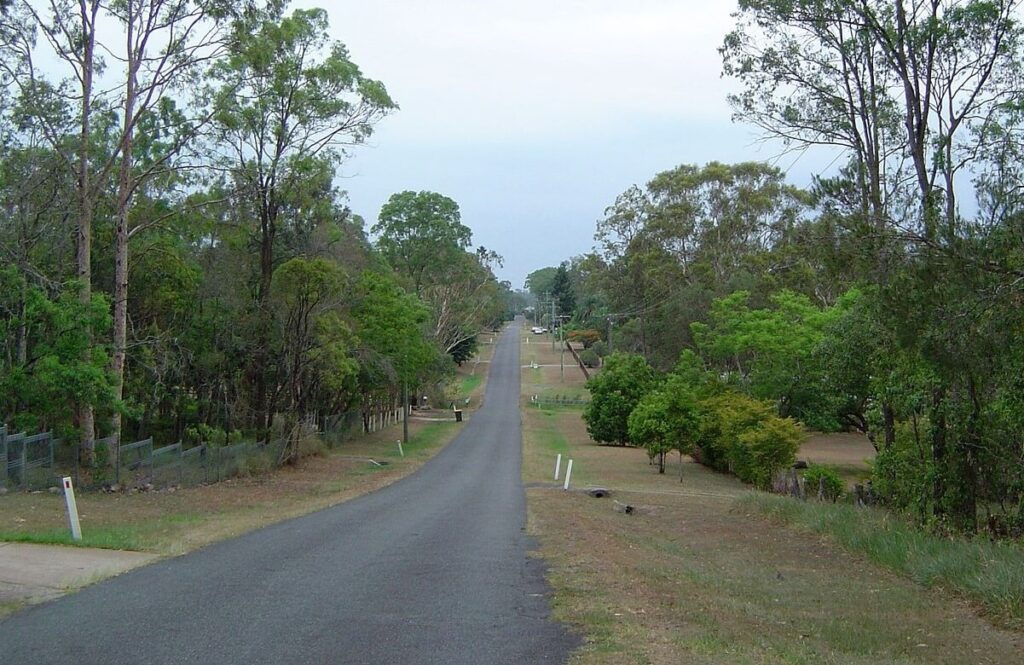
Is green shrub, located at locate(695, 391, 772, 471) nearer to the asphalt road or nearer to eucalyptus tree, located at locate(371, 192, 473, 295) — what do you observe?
the asphalt road

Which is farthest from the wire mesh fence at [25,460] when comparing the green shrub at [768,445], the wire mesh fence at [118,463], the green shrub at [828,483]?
the green shrub at [768,445]

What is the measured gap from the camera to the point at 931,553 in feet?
41.2

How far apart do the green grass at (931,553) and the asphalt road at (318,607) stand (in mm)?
4782

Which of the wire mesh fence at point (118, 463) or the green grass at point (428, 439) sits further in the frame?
the green grass at point (428, 439)

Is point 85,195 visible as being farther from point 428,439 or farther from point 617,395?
point 617,395

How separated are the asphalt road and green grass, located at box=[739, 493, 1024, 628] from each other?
478 cm

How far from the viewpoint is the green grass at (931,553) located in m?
9.84

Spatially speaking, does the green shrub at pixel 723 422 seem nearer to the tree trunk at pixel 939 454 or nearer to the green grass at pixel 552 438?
the green grass at pixel 552 438

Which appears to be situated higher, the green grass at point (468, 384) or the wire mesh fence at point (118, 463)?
the green grass at point (468, 384)

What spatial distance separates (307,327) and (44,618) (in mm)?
25028

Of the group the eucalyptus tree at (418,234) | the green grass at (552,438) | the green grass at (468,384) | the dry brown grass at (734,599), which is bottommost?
the green grass at (552,438)

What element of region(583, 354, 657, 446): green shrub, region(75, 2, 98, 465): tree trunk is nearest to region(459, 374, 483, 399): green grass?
region(583, 354, 657, 446): green shrub

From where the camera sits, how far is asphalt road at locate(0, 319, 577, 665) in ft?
23.1

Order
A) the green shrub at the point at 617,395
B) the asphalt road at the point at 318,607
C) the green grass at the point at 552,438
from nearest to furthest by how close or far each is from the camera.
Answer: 1. the asphalt road at the point at 318,607
2. the green grass at the point at 552,438
3. the green shrub at the point at 617,395
